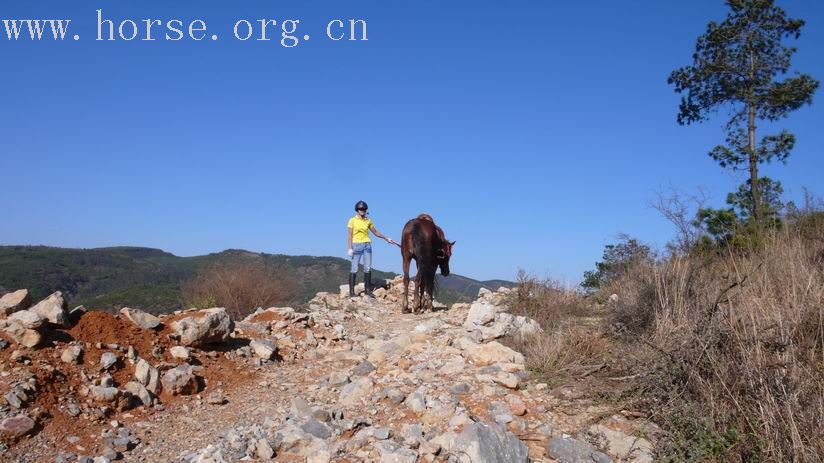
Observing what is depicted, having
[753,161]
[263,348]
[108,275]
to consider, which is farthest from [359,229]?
[108,275]

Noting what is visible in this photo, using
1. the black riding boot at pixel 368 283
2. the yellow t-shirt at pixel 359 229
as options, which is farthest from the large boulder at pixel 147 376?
the black riding boot at pixel 368 283

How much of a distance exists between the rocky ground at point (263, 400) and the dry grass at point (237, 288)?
12.0 ft

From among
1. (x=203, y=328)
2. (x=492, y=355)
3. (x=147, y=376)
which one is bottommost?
(x=147, y=376)

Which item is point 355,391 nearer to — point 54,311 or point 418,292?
point 54,311

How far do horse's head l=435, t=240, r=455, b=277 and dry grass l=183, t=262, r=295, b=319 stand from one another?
10.3 ft

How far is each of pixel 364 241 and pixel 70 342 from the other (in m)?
6.55

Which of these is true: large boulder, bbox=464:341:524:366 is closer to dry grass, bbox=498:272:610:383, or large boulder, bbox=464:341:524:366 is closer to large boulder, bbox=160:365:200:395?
dry grass, bbox=498:272:610:383

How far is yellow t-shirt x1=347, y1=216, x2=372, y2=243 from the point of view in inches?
453

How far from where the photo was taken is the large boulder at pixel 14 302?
5.62m

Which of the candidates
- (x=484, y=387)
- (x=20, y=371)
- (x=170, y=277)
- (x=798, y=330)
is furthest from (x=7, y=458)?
(x=170, y=277)

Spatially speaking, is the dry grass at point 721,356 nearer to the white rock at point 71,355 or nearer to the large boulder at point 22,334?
the white rock at point 71,355

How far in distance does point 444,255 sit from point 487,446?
7897 mm

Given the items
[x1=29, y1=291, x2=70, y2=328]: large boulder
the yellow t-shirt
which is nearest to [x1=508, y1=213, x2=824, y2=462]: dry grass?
[x1=29, y1=291, x2=70, y2=328]: large boulder

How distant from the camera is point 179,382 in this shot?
542 cm
